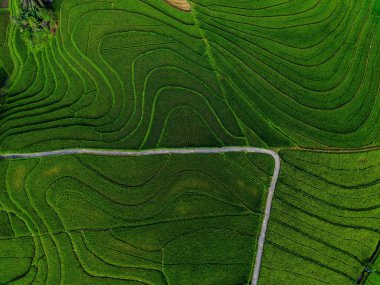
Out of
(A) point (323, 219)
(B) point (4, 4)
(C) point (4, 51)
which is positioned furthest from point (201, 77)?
(B) point (4, 4)

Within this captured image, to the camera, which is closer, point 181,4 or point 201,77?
point 201,77

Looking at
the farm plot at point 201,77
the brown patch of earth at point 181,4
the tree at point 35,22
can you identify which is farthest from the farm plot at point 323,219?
the tree at point 35,22

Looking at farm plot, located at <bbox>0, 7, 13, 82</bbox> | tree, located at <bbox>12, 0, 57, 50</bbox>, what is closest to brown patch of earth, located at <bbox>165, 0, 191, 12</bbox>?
tree, located at <bbox>12, 0, 57, 50</bbox>

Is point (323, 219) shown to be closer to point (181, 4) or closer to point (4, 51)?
point (181, 4)

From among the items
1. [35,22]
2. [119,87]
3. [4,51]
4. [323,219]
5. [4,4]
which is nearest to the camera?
[323,219]

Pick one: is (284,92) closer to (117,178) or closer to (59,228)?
(117,178)

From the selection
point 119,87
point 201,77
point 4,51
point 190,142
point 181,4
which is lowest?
point 190,142

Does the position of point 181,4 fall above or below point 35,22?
above
